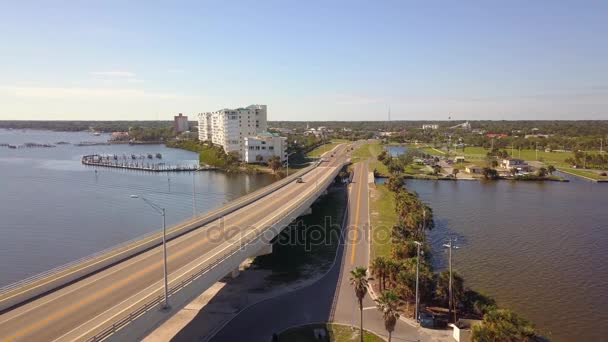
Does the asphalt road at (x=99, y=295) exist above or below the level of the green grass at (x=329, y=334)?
above

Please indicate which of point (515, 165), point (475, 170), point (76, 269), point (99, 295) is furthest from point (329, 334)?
point (515, 165)

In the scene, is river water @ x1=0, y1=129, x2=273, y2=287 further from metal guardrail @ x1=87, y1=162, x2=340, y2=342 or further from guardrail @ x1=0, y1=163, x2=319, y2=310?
metal guardrail @ x1=87, y1=162, x2=340, y2=342

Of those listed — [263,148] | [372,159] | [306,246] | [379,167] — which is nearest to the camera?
[306,246]

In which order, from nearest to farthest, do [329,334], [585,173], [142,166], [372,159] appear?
1. [329,334]
2. [585,173]
3. [142,166]
4. [372,159]

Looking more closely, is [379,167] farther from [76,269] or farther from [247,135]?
[76,269]

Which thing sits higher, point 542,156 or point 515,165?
point 542,156

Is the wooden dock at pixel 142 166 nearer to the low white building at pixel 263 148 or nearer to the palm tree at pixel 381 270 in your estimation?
the low white building at pixel 263 148

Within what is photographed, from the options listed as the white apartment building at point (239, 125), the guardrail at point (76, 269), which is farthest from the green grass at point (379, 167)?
the guardrail at point (76, 269)

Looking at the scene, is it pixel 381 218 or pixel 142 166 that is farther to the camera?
pixel 142 166
